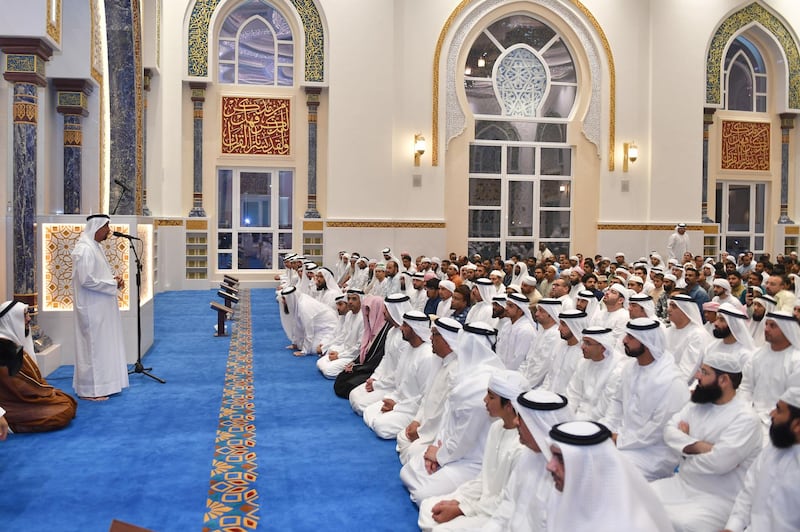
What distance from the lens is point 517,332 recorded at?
4793mm

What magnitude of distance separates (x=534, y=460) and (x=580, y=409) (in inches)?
60.4

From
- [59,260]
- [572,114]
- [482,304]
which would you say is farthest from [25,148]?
[572,114]

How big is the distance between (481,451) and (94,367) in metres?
2.88

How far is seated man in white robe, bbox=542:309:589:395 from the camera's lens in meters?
4.01

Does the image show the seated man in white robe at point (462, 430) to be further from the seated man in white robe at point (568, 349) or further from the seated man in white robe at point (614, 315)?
the seated man in white robe at point (614, 315)

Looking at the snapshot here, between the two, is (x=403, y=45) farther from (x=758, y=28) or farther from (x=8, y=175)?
(x=8, y=175)

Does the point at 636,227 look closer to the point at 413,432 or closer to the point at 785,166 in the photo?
the point at 785,166

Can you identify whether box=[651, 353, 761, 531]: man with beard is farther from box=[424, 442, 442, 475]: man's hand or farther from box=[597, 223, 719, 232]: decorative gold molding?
box=[597, 223, 719, 232]: decorative gold molding

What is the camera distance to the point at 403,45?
11.0m

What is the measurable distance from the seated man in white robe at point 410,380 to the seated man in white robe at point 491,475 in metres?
1.08

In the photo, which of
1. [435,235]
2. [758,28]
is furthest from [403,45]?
[758,28]

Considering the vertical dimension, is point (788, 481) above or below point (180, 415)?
above

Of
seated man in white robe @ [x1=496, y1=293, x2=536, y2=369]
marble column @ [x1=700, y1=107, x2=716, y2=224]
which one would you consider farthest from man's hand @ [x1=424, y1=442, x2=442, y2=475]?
marble column @ [x1=700, y1=107, x2=716, y2=224]

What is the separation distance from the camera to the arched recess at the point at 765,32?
11922mm
